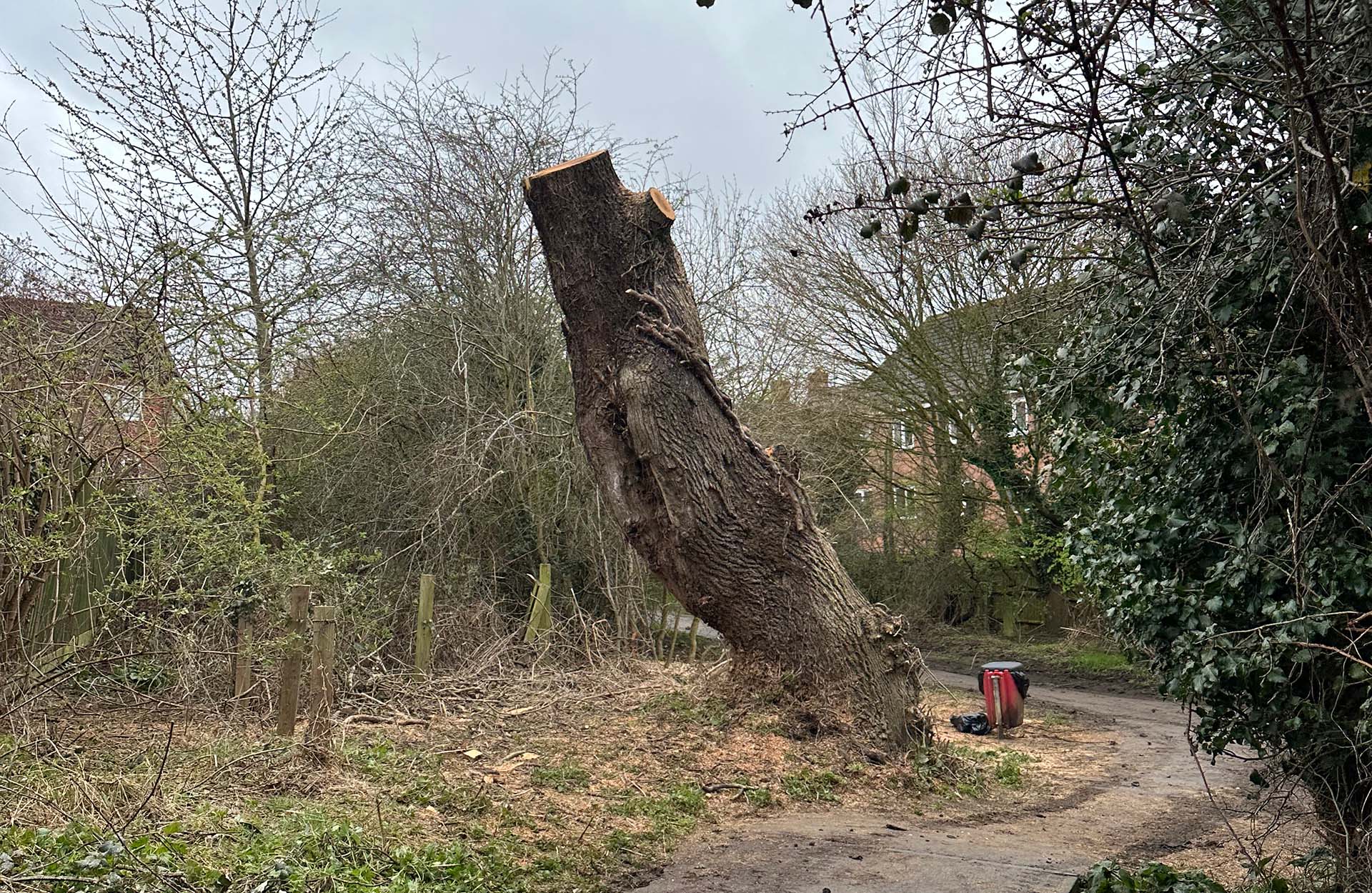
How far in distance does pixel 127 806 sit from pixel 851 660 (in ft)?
19.0

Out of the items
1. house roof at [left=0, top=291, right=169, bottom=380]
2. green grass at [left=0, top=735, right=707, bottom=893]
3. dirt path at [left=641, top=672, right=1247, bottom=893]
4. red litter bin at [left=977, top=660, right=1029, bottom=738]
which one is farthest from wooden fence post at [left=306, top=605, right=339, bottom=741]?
red litter bin at [left=977, top=660, right=1029, bottom=738]

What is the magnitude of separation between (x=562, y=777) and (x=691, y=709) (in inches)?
89.7

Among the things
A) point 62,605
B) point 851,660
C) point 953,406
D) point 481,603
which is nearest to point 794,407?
point 953,406

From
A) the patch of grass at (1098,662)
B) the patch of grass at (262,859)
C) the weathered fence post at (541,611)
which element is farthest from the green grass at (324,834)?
the patch of grass at (1098,662)

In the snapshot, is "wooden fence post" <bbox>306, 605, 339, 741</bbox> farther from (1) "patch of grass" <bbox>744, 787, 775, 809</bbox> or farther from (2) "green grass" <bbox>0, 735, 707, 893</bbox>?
(1) "patch of grass" <bbox>744, 787, 775, 809</bbox>

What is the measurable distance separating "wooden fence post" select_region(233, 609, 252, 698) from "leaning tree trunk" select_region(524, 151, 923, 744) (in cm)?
305

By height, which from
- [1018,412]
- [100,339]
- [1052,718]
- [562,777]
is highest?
[1018,412]

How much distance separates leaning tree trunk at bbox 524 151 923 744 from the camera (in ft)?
28.1

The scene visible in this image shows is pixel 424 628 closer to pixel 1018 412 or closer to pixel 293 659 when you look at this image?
pixel 293 659

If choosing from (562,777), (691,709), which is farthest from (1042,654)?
(562,777)

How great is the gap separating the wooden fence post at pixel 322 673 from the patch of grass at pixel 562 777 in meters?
1.55

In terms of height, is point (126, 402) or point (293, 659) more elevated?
point (126, 402)

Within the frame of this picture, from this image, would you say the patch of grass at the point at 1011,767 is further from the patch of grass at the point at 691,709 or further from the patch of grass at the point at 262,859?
the patch of grass at the point at 262,859

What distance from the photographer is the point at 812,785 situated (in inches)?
323
